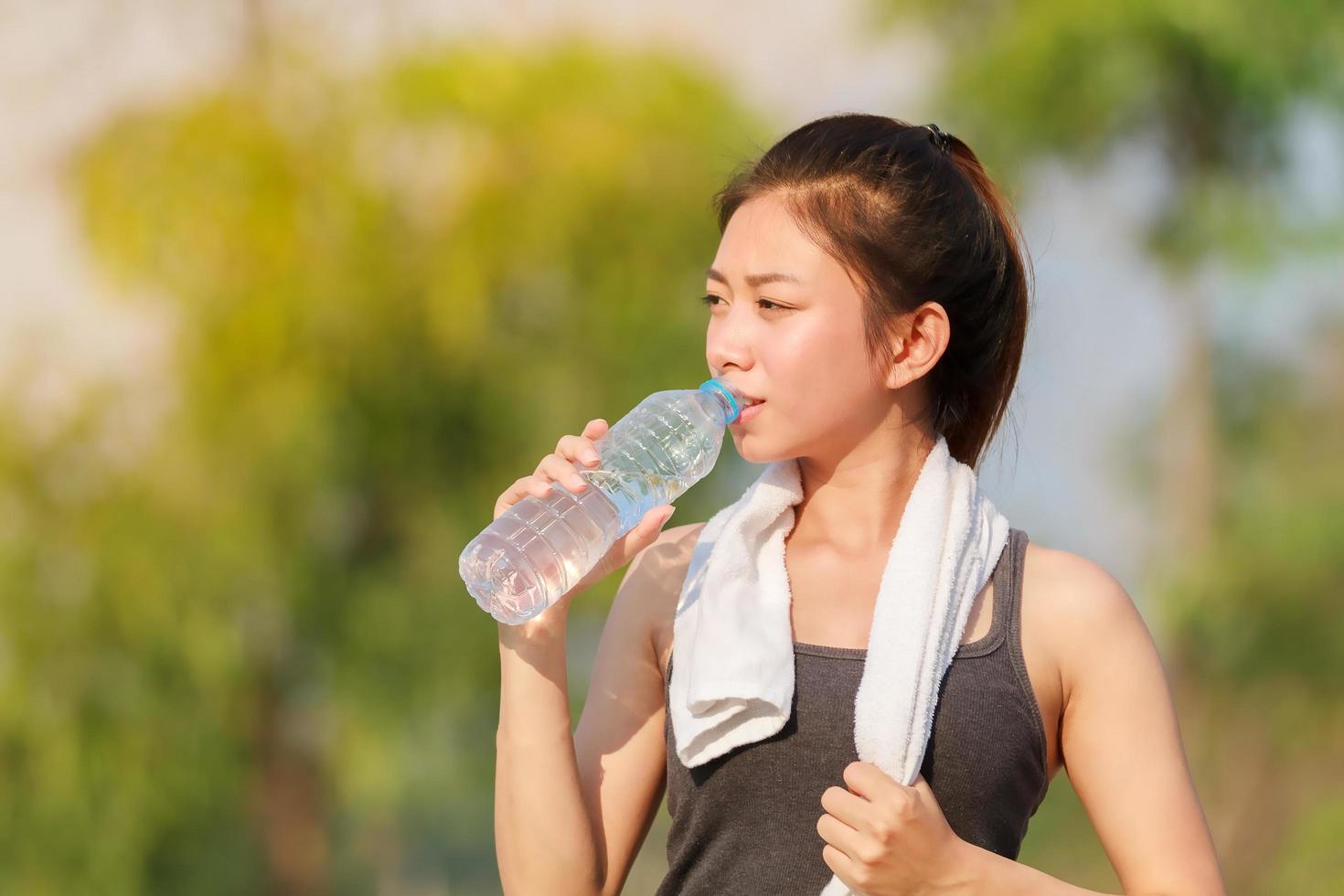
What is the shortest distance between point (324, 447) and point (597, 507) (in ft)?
11.6

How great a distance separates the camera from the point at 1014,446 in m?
1.76

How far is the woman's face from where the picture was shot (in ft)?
4.75

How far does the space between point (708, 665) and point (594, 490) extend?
0.76 ft

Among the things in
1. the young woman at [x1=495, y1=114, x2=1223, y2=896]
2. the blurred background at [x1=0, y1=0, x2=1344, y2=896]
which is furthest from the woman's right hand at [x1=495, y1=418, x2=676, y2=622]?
the blurred background at [x1=0, y1=0, x2=1344, y2=896]

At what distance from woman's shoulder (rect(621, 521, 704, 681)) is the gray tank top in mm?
178

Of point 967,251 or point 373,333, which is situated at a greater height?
point 373,333

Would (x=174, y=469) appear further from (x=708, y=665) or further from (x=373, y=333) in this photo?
(x=708, y=665)

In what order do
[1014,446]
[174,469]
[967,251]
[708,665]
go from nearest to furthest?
[708,665], [967,251], [1014,446], [174,469]

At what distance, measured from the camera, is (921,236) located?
4.95 ft

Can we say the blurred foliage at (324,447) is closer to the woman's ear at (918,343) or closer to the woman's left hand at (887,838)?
the woman's ear at (918,343)

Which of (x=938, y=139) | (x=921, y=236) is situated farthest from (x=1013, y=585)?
(x=938, y=139)

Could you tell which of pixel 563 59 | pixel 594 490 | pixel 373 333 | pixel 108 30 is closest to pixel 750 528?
pixel 594 490

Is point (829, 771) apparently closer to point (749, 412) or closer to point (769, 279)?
point (749, 412)

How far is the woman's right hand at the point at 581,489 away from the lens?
4.61 ft
